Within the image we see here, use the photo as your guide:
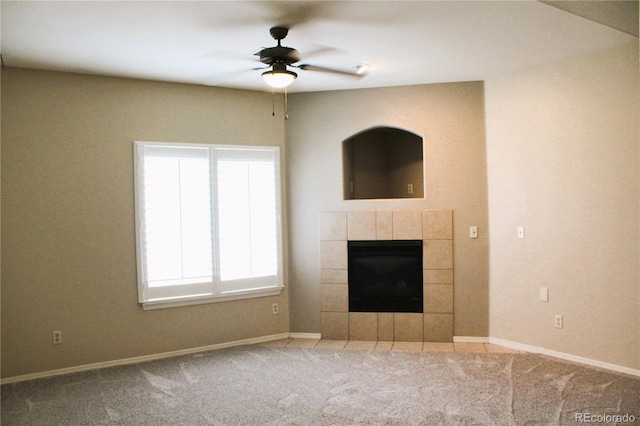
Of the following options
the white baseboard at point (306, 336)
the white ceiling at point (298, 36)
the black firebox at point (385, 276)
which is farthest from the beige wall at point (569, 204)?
the white baseboard at point (306, 336)

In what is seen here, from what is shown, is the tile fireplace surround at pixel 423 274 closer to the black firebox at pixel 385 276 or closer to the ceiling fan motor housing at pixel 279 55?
the black firebox at pixel 385 276

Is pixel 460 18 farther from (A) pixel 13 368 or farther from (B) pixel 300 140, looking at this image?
(A) pixel 13 368

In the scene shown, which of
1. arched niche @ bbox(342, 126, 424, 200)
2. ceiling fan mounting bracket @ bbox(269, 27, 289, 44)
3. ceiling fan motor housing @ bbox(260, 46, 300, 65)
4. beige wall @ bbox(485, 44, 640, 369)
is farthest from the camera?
arched niche @ bbox(342, 126, 424, 200)

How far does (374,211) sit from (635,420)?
2.88 metres

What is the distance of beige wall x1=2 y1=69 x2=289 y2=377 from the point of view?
14.5 ft

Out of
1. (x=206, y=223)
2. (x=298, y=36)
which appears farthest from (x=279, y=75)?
(x=206, y=223)

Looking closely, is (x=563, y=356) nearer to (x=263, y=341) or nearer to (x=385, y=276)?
(x=385, y=276)

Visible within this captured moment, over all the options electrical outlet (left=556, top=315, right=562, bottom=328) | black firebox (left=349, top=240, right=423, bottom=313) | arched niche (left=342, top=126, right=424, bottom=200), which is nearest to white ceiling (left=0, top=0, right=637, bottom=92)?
arched niche (left=342, top=126, right=424, bottom=200)

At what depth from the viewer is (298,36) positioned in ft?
12.2

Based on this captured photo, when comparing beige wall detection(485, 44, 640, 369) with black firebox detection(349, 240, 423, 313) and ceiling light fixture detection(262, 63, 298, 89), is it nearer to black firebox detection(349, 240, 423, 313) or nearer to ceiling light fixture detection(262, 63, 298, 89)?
black firebox detection(349, 240, 423, 313)

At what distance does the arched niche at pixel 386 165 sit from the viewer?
6.43m

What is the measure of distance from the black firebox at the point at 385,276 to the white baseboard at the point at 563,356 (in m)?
0.85

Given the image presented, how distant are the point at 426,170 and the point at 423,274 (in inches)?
41.5

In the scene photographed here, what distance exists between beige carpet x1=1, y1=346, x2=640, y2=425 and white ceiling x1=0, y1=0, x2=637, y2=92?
2579 millimetres
